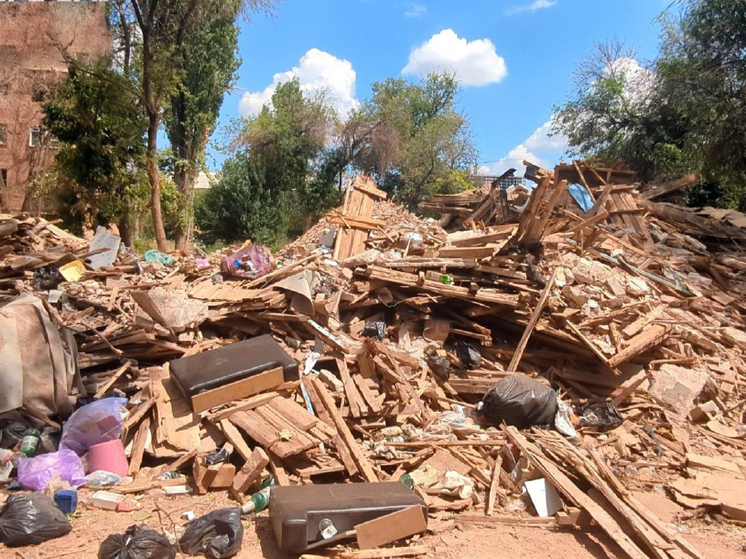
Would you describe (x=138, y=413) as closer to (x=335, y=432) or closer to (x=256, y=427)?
(x=256, y=427)

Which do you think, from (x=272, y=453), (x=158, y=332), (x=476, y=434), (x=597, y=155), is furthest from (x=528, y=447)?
(x=597, y=155)

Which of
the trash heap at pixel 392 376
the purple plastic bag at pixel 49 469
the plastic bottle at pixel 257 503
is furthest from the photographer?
the trash heap at pixel 392 376

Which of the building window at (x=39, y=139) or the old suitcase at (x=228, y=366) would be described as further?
the building window at (x=39, y=139)

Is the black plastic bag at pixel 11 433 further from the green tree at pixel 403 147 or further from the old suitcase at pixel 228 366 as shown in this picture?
the green tree at pixel 403 147

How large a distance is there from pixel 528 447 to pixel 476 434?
2.15 feet

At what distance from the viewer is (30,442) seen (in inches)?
197

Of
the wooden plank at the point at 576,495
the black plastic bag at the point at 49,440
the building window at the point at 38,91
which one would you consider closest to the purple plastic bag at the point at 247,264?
the black plastic bag at the point at 49,440

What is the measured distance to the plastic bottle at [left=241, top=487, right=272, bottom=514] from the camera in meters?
4.42

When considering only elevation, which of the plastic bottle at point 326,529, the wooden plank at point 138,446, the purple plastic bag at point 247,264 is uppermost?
the purple plastic bag at point 247,264

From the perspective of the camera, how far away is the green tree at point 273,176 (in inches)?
933

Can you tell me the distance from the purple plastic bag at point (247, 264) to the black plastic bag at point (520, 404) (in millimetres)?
3889

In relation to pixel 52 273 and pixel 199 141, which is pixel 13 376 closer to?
pixel 52 273

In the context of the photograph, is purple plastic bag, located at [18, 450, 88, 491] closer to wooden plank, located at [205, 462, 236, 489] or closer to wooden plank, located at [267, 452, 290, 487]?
wooden plank, located at [205, 462, 236, 489]

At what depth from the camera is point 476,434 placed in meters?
5.81
